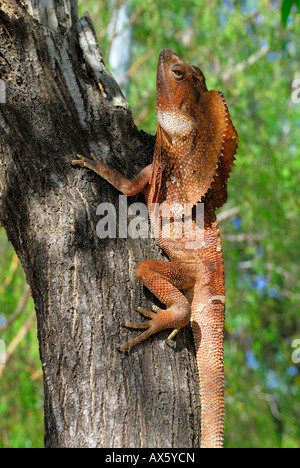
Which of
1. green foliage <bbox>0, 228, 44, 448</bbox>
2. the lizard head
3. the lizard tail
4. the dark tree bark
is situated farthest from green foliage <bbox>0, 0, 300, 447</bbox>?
the lizard tail

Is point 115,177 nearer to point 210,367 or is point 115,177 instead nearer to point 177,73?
point 177,73

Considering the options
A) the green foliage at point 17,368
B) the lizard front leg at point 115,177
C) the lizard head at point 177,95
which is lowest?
the green foliage at point 17,368

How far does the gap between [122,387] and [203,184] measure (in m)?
1.12

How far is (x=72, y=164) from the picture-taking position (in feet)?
6.73

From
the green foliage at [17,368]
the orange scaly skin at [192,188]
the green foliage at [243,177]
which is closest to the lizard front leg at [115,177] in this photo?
the orange scaly skin at [192,188]

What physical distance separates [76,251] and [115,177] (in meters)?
0.45

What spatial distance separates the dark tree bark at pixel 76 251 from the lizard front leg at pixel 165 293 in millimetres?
41

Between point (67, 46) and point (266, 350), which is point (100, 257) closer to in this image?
point (67, 46)

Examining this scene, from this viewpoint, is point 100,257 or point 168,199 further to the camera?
Answer: point 168,199

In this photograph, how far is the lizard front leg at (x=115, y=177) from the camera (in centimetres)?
205

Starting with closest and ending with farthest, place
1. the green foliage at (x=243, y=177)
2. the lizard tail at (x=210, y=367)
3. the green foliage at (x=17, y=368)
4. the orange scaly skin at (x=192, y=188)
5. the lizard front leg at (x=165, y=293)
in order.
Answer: the lizard front leg at (x=165, y=293), the lizard tail at (x=210, y=367), the orange scaly skin at (x=192, y=188), the green foliage at (x=17, y=368), the green foliage at (x=243, y=177)

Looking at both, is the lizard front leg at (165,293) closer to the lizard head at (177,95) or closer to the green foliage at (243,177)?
the lizard head at (177,95)

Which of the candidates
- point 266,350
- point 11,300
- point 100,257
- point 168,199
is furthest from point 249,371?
point 100,257

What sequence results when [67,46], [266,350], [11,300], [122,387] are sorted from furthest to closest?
1. [266,350]
2. [11,300]
3. [67,46]
4. [122,387]
